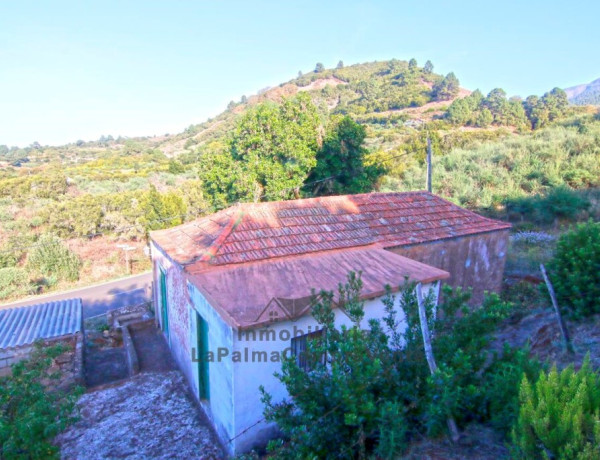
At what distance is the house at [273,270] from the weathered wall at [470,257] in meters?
0.03

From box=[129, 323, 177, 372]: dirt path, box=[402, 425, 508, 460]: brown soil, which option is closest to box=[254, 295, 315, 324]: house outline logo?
box=[402, 425, 508, 460]: brown soil

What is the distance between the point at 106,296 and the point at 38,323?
8.97 m

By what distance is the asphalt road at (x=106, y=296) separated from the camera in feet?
52.1

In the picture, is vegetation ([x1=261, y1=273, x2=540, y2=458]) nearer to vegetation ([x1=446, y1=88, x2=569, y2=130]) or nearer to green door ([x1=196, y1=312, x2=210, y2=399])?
green door ([x1=196, y1=312, x2=210, y2=399])

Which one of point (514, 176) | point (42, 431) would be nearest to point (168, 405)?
point (42, 431)

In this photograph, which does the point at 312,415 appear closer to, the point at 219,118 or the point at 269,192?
the point at 269,192

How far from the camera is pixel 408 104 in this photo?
2112 inches

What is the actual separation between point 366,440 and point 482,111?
47.1 metres

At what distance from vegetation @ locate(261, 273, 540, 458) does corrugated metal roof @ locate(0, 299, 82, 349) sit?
22.2 feet

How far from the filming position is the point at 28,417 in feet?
12.9

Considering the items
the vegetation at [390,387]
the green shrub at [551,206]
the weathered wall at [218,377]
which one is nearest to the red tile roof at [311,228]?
the weathered wall at [218,377]

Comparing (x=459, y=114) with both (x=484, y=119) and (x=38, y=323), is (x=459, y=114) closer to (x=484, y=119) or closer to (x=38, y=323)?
(x=484, y=119)

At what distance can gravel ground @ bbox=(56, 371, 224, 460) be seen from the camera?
5488 millimetres

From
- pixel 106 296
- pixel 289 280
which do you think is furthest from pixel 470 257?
pixel 106 296
